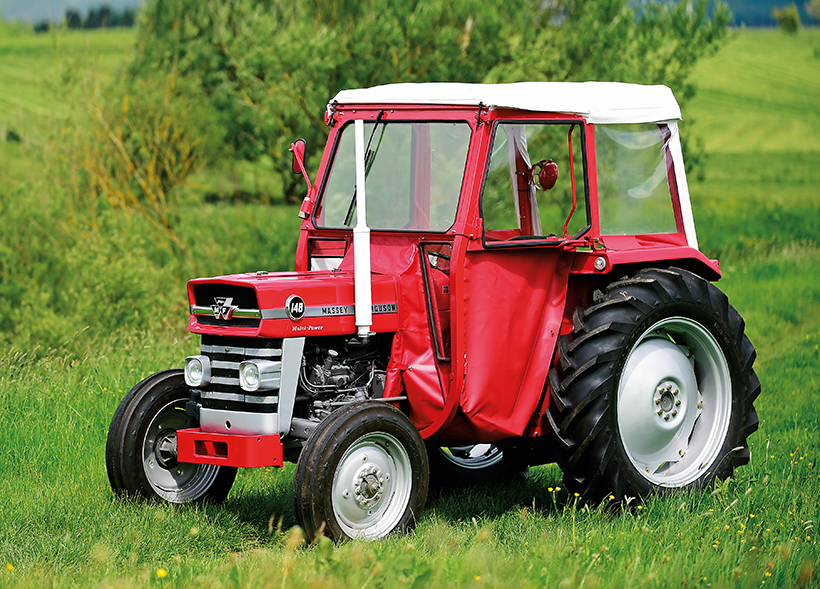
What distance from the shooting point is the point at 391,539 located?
505 cm

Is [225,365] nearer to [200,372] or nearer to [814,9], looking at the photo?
[200,372]

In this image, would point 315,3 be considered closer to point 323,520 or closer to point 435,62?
point 435,62

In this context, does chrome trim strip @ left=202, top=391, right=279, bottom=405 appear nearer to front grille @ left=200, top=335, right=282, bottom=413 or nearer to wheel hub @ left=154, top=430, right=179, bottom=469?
front grille @ left=200, top=335, right=282, bottom=413

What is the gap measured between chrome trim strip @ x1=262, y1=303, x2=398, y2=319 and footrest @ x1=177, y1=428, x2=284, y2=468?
0.62 metres

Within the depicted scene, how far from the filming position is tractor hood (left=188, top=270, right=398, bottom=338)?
5.11m

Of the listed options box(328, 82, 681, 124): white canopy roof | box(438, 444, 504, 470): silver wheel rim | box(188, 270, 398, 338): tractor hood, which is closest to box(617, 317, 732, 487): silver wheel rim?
box(438, 444, 504, 470): silver wheel rim

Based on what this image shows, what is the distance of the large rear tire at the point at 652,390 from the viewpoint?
5602 mm

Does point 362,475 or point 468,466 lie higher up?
point 362,475

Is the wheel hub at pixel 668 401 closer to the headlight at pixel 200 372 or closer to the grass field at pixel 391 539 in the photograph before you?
the grass field at pixel 391 539

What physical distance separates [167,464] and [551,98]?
3095 millimetres

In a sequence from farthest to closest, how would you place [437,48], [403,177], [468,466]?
[437,48]
[468,466]
[403,177]

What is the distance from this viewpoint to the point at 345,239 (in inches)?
235

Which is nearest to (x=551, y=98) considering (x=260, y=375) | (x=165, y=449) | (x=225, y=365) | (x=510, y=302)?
(x=510, y=302)

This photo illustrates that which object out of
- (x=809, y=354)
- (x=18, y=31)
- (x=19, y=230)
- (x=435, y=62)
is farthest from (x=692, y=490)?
(x=18, y=31)
